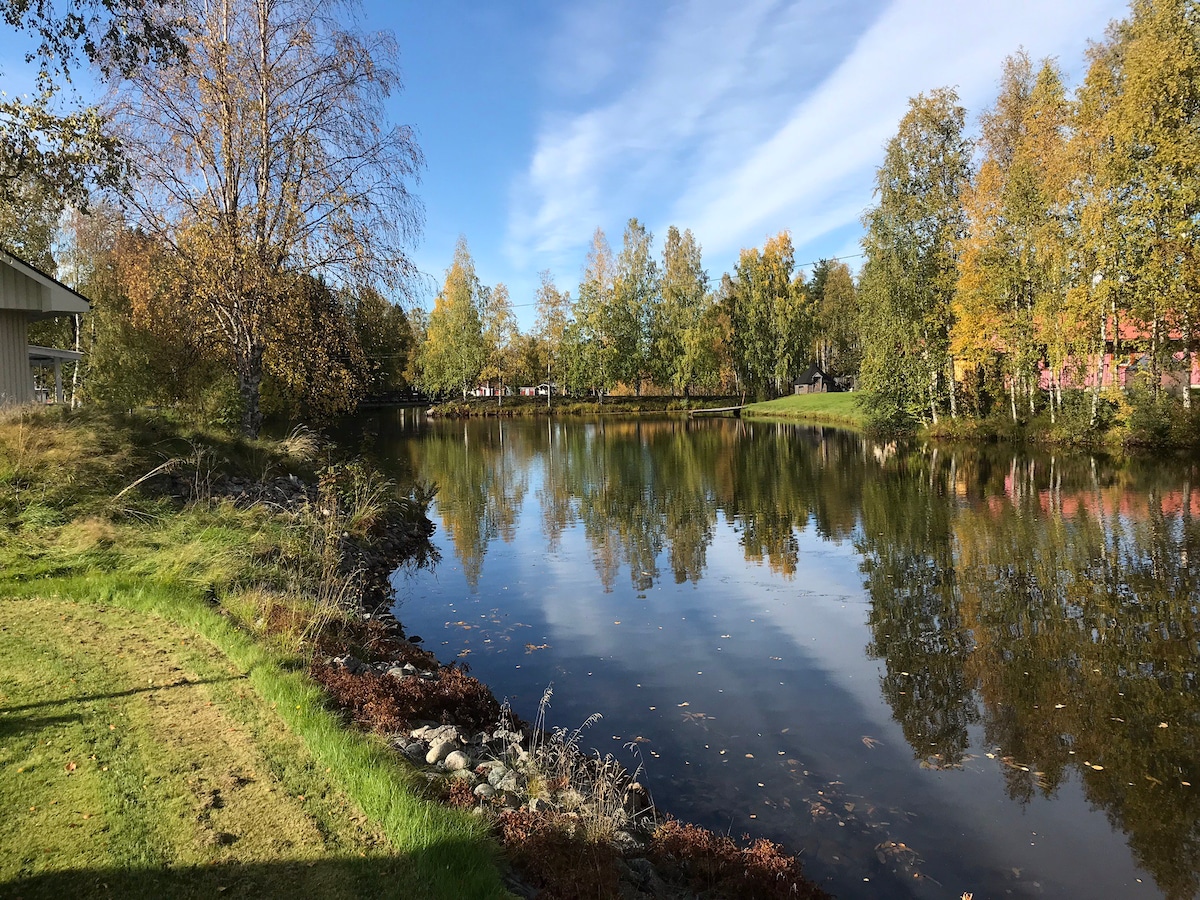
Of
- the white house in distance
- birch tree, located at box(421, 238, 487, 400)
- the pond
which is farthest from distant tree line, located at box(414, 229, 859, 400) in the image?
the white house in distance

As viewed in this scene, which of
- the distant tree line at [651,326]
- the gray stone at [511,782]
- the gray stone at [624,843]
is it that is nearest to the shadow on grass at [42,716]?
the gray stone at [511,782]

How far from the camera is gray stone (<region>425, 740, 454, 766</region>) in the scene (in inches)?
226

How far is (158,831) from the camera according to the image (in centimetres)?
421

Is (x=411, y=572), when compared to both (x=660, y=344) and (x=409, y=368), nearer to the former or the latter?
(x=660, y=344)

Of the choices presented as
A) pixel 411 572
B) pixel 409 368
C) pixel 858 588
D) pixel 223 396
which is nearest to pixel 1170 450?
pixel 858 588

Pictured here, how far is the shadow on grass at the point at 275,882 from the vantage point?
3.68 m

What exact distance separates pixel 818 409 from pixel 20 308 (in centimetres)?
4779

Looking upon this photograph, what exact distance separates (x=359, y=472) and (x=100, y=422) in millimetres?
5280

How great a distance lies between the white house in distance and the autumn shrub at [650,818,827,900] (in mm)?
16985

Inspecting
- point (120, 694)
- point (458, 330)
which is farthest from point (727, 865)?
point (458, 330)

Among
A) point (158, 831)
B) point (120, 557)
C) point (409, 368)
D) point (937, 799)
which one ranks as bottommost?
point (937, 799)

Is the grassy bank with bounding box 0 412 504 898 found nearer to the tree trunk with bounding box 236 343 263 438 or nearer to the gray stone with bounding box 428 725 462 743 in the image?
the gray stone with bounding box 428 725 462 743

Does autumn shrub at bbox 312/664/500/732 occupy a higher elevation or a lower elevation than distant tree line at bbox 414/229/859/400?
lower

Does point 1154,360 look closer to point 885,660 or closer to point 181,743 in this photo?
point 885,660
